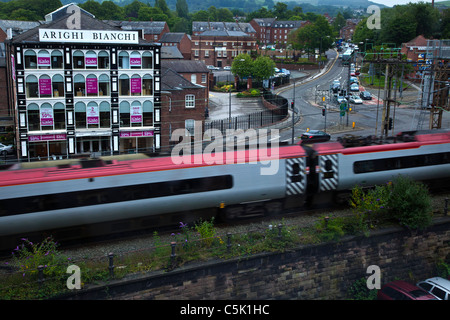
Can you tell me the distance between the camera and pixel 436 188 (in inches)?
854

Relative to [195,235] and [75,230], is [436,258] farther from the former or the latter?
[75,230]

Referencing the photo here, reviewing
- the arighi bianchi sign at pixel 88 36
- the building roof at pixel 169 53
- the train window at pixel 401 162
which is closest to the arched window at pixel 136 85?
the arighi bianchi sign at pixel 88 36

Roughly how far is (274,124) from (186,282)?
109 feet

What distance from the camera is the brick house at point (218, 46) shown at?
9475 centimetres

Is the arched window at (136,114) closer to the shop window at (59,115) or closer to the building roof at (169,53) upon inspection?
the shop window at (59,115)

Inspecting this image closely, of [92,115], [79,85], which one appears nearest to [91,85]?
[79,85]

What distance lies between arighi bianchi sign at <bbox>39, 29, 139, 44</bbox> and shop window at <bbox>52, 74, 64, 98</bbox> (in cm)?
258

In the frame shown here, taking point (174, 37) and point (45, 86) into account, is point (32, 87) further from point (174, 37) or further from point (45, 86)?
point (174, 37)

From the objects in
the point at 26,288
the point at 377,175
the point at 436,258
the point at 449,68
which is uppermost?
the point at 449,68

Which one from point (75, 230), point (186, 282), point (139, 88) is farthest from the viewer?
point (139, 88)

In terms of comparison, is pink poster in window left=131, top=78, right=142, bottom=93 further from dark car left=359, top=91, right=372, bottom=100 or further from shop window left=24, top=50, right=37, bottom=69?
dark car left=359, top=91, right=372, bottom=100

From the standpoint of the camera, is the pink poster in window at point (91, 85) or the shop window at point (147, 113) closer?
the pink poster in window at point (91, 85)

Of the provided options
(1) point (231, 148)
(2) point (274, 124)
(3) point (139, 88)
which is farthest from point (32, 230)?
(2) point (274, 124)

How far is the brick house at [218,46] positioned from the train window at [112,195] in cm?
8103
